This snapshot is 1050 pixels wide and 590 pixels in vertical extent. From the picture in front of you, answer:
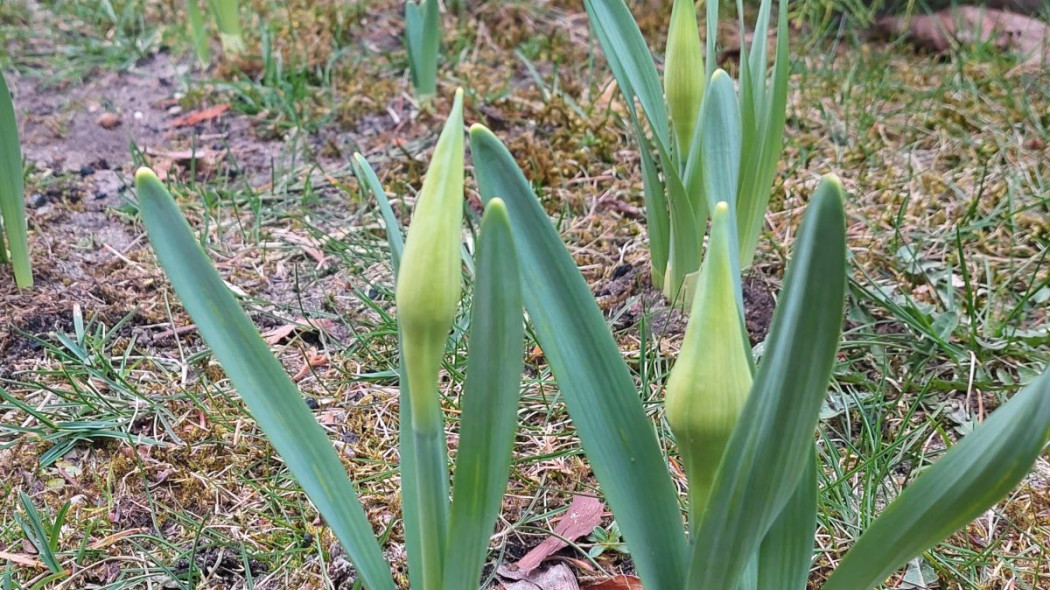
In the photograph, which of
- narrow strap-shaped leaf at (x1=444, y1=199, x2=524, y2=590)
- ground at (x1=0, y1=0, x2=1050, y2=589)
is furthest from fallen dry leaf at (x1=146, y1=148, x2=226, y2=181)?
narrow strap-shaped leaf at (x1=444, y1=199, x2=524, y2=590)

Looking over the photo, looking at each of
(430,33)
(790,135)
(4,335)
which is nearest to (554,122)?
(430,33)

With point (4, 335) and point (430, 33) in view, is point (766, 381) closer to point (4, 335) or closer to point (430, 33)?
point (4, 335)

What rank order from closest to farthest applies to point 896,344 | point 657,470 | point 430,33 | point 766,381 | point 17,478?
point 766,381 < point 657,470 < point 17,478 < point 896,344 < point 430,33

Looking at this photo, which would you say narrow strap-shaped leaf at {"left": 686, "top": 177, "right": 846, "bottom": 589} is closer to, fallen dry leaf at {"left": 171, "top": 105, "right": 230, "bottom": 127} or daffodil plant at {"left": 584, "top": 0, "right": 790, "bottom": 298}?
daffodil plant at {"left": 584, "top": 0, "right": 790, "bottom": 298}

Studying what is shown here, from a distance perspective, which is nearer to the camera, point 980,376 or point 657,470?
point 657,470

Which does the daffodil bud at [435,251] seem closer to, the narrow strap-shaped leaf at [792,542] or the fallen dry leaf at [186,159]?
the narrow strap-shaped leaf at [792,542]

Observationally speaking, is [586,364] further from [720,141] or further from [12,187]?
[12,187]
